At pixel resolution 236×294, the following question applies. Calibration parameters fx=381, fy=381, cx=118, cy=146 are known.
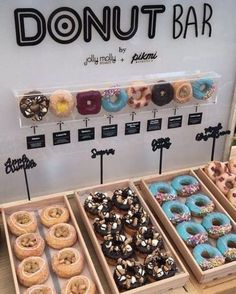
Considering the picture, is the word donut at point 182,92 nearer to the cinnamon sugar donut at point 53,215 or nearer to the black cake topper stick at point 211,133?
the black cake topper stick at point 211,133

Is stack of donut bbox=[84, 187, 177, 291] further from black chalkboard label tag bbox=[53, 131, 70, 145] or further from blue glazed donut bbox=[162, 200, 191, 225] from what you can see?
black chalkboard label tag bbox=[53, 131, 70, 145]

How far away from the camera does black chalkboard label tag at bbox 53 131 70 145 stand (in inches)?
71.4

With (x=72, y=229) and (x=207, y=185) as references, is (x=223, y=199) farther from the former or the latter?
(x=72, y=229)

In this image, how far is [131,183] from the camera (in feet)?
6.33

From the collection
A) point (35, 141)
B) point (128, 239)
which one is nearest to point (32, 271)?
point (128, 239)

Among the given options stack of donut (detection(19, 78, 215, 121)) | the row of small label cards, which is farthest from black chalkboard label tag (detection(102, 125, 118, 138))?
stack of donut (detection(19, 78, 215, 121))

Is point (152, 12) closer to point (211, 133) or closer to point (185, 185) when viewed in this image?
point (211, 133)

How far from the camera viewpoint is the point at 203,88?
6.15 feet

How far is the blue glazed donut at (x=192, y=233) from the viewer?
1671 mm

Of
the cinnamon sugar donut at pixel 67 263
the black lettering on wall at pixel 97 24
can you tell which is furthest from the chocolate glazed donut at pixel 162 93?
the cinnamon sugar donut at pixel 67 263

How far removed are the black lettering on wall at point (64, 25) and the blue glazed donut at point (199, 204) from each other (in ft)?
3.10

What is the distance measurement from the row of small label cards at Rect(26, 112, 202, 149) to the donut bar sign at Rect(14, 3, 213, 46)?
43cm

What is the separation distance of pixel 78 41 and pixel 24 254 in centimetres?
92

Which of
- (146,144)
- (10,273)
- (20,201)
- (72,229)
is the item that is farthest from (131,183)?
(10,273)
